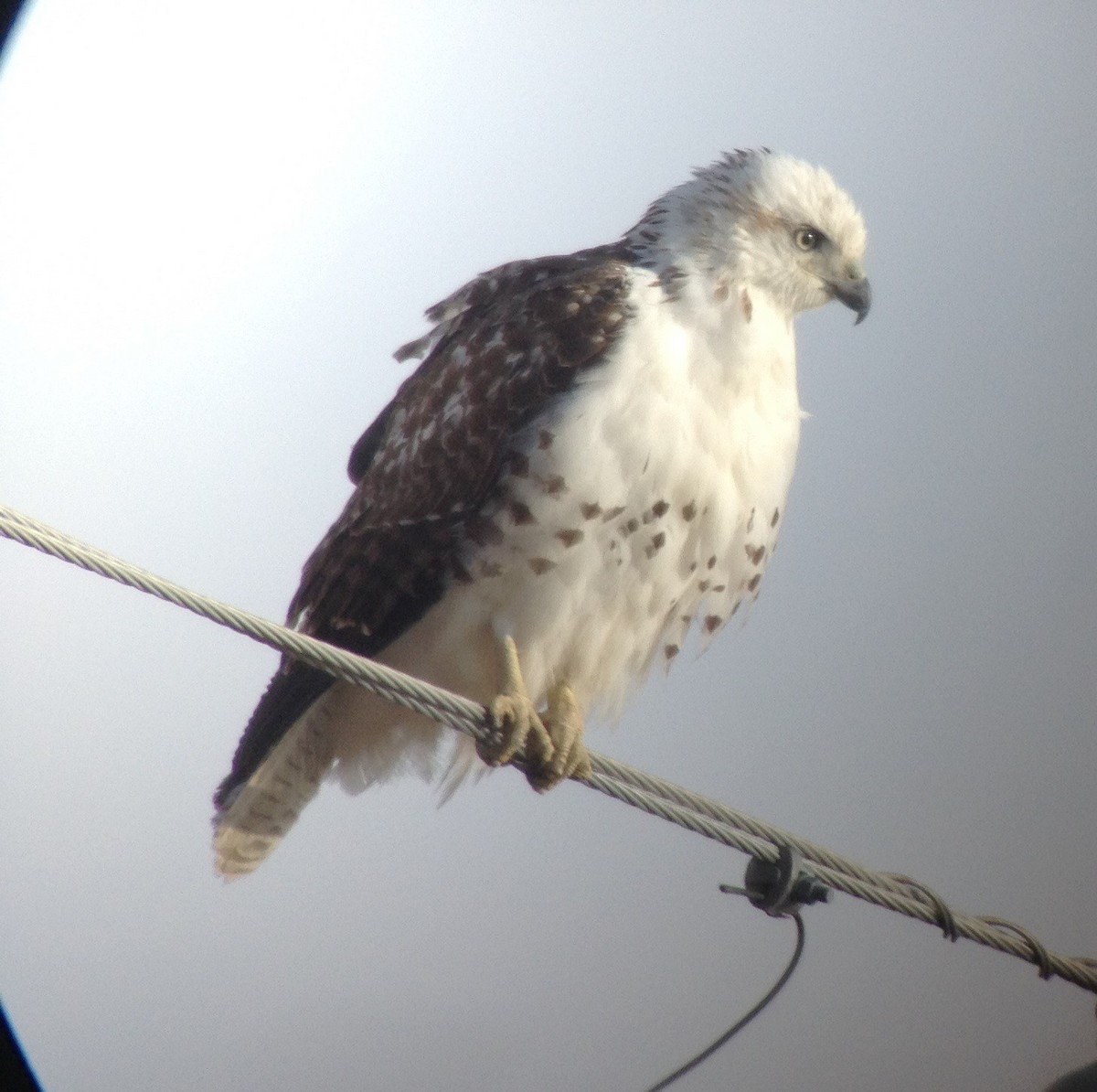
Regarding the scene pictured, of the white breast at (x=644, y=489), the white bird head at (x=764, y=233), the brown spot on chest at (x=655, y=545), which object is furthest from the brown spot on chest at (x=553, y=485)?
the white bird head at (x=764, y=233)

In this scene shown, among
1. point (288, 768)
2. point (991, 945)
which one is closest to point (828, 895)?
point (991, 945)

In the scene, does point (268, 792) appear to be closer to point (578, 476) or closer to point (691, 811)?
point (578, 476)

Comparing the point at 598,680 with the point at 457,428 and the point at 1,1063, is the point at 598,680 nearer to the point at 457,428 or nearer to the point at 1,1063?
the point at 457,428

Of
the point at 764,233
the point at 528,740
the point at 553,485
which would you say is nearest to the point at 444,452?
the point at 553,485

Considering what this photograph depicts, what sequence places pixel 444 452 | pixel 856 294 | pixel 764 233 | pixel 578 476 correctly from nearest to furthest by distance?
1. pixel 578 476
2. pixel 444 452
3. pixel 764 233
4. pixel 856 294

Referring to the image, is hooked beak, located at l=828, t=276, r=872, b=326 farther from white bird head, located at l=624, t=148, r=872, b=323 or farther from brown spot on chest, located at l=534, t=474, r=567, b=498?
brown spot on chest, located at l=534, t=474, r=567, b=498

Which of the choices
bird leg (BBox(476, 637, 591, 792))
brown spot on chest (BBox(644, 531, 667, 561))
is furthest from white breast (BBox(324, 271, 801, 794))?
bird leg (BBox(476, 637, 591, 792))
